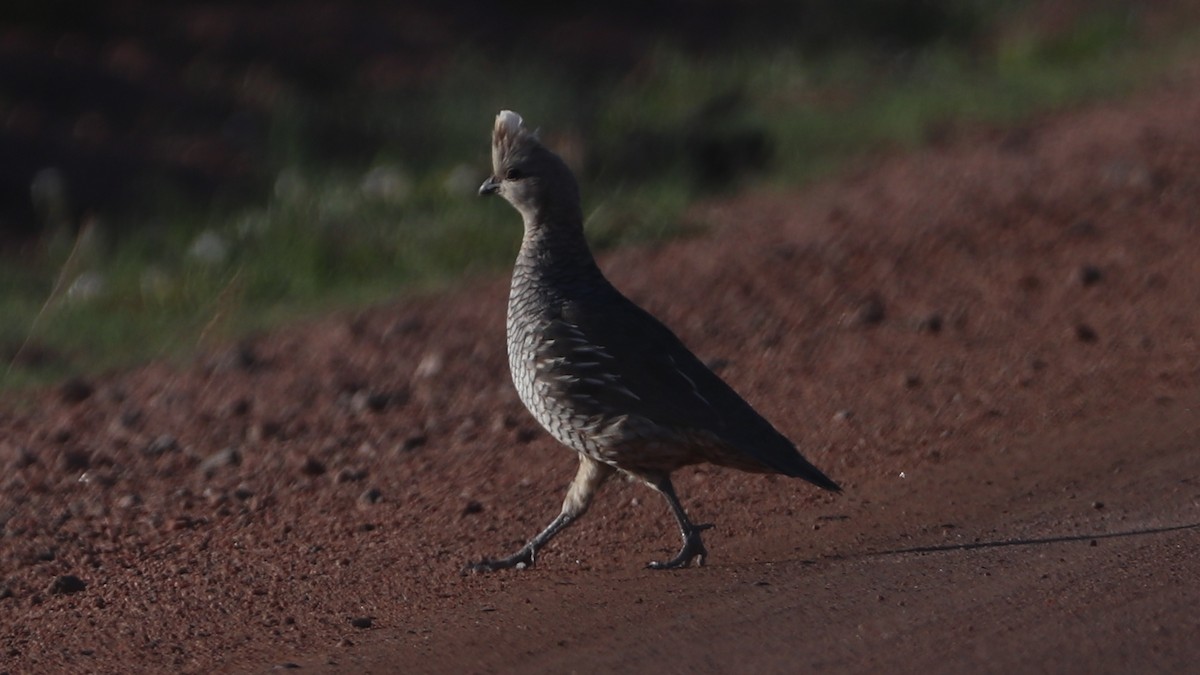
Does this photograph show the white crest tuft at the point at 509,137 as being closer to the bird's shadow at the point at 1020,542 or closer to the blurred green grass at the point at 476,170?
the bird's shadow at the point at 1020,542

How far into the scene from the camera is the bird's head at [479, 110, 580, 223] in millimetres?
6336

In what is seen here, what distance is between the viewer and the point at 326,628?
5367 millimetres

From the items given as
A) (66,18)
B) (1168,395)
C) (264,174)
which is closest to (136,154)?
(264,174)

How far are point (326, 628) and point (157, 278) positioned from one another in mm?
6472

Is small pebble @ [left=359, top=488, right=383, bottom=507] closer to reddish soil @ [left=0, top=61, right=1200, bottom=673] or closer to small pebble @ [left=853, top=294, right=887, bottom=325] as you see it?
reddish soil @ [left=0, top=61, right=1200, bottom=673]

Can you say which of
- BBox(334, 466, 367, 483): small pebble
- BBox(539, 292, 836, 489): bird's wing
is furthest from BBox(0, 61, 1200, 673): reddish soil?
BBox(539, 292, 836, 489): bird's wing

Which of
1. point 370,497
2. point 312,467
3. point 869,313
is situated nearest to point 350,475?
point 312,467

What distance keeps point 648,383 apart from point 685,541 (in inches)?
20.7

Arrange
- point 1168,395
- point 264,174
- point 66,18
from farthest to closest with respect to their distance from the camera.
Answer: point 66,18
point 264,174
point 1168,395

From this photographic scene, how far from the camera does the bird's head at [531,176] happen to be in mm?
6336

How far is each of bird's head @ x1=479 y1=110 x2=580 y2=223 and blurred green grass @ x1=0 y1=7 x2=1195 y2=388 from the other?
11.5 ft

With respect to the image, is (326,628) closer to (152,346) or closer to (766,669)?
(766,669)

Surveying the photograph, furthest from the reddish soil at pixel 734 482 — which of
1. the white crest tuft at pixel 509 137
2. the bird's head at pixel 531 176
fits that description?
the white crest tuft at pixel 509 137

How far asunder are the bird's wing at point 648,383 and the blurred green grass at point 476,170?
13.7ft
